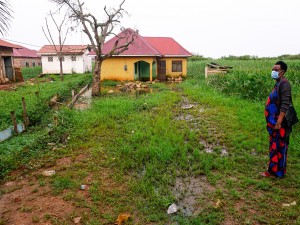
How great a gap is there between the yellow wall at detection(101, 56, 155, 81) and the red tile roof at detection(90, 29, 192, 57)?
1.83 feet

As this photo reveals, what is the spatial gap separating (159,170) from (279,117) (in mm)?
2502

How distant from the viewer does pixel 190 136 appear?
6945 mm

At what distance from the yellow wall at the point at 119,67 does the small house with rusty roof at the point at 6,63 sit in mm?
7860

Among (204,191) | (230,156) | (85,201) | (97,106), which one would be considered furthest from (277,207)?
(97,106)

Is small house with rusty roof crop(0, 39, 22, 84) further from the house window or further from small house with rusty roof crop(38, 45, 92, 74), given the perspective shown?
the house window

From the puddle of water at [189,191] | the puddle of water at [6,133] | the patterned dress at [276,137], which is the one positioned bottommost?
the puddle of water at [189,191]

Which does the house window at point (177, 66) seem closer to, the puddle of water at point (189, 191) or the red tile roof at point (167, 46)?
the red tile roof at point (167, 46)

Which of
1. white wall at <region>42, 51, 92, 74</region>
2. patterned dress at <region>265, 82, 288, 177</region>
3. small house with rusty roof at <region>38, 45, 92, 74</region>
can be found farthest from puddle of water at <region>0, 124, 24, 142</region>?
white wall at <region>42, 51, 92, 74</region>

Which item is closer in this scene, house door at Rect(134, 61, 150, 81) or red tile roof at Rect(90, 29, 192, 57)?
red tile roof at Rect(90, 29, 192, 57)

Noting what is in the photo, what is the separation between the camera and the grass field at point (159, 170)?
3.84 m

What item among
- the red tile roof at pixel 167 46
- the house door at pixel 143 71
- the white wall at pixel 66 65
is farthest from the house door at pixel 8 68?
the red tile roof at pixel 167 46

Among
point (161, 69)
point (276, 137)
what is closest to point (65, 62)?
point (161, 69)

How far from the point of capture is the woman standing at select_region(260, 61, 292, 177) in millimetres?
4273

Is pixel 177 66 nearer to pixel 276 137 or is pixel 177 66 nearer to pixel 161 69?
pixel 161 69
